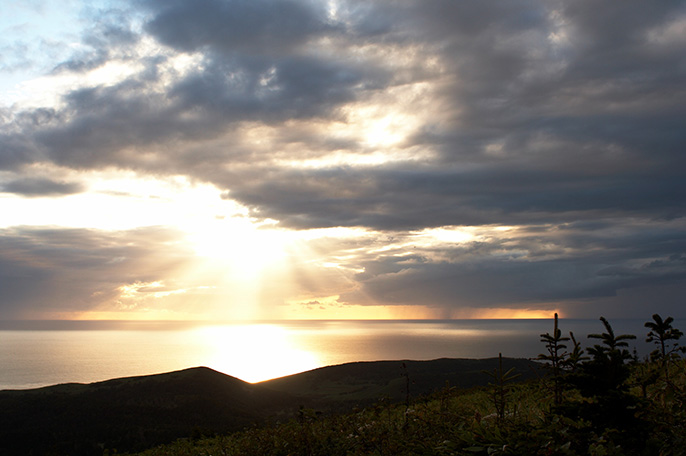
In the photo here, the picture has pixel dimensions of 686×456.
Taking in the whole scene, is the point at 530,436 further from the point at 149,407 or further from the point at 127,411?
the point at 149,407

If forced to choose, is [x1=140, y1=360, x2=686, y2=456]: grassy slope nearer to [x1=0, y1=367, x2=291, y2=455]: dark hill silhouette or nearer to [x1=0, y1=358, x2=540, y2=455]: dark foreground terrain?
[x1=0, y1=358, x2=540, y2=455]: dark foreground terrain

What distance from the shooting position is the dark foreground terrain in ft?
179

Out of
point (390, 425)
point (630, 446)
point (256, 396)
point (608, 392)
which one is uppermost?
point (608, 392)

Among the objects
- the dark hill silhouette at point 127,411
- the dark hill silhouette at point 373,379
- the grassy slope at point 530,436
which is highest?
the grassy slope at point 530,436

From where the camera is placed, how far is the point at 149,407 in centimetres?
6975

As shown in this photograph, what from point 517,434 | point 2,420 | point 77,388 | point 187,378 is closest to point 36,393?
point 77,388

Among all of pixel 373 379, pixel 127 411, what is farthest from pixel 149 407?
pixel 373 379

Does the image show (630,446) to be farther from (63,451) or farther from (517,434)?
(63,451)

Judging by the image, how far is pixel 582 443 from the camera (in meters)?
5.44

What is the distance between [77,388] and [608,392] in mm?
94583

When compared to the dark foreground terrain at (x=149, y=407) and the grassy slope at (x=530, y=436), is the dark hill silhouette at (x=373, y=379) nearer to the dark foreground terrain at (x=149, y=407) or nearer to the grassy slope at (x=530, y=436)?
the dark foreground terrain at (x=149, y=407)

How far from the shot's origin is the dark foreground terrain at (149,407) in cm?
5466

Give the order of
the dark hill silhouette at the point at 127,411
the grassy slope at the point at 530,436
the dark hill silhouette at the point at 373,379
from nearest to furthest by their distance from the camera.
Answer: the grassy slope at the point at 530,436 → the dark hill silhouette at the point at 127,411 → the dark hill silhouette at the point at 373,379

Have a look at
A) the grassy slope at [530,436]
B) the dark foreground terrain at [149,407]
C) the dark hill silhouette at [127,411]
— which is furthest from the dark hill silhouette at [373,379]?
the grassy slope at [530,436]
